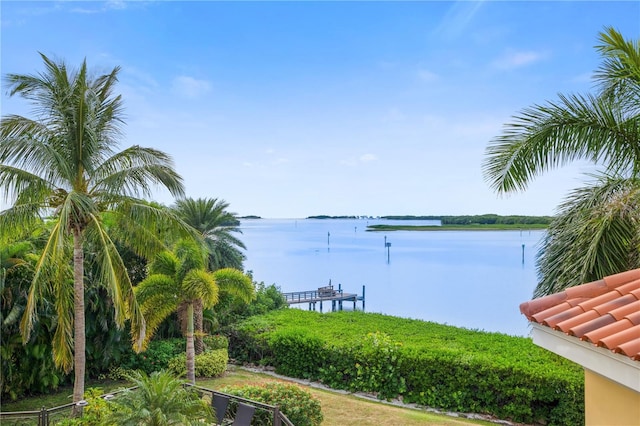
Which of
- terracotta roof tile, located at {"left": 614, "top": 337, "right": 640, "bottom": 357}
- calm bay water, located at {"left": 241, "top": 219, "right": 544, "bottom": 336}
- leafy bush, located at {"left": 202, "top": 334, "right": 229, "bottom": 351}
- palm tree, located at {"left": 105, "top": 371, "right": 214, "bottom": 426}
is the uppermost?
terracotta roof tile, located at {"left": 614, "top": 337, "right": 640, "bottom": 357}

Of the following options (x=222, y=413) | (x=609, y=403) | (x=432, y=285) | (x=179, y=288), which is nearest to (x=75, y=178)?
(x=179, y=288)

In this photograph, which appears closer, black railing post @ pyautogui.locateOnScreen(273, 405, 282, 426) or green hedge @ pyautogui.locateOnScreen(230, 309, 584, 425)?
black railing post @ pyautogui.locateOnScreen(273, 405, 282, 426)

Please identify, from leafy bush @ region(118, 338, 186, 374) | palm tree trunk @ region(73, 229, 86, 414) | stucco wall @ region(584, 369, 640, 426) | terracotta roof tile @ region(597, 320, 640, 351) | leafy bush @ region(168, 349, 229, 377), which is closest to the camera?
terracotta roof tile @ region(597, 320, 640, 351)

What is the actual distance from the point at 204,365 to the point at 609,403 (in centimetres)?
1415

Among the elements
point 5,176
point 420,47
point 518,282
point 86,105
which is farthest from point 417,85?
point 518,282

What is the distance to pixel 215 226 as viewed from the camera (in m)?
24.1

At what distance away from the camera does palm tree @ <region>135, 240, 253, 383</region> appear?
13945 mm

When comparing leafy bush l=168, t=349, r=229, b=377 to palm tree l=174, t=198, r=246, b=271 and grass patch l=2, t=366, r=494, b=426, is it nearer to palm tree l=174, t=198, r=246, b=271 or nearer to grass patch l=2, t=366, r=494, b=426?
grass patch l=2, t=366, r=494, b=426

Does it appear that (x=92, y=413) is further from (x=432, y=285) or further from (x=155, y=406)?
(x=432, y=285)

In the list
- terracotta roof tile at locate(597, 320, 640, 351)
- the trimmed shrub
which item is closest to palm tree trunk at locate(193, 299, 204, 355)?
the trimmed shrub

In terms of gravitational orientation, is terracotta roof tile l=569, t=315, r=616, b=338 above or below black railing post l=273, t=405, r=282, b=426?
above

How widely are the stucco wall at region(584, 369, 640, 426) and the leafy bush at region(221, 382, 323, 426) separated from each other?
6.98 metres

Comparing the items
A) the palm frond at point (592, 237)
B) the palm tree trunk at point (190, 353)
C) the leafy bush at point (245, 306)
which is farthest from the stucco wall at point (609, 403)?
the leafy bush at point (245, 306)

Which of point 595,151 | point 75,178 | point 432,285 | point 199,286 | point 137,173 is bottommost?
point 432,285
